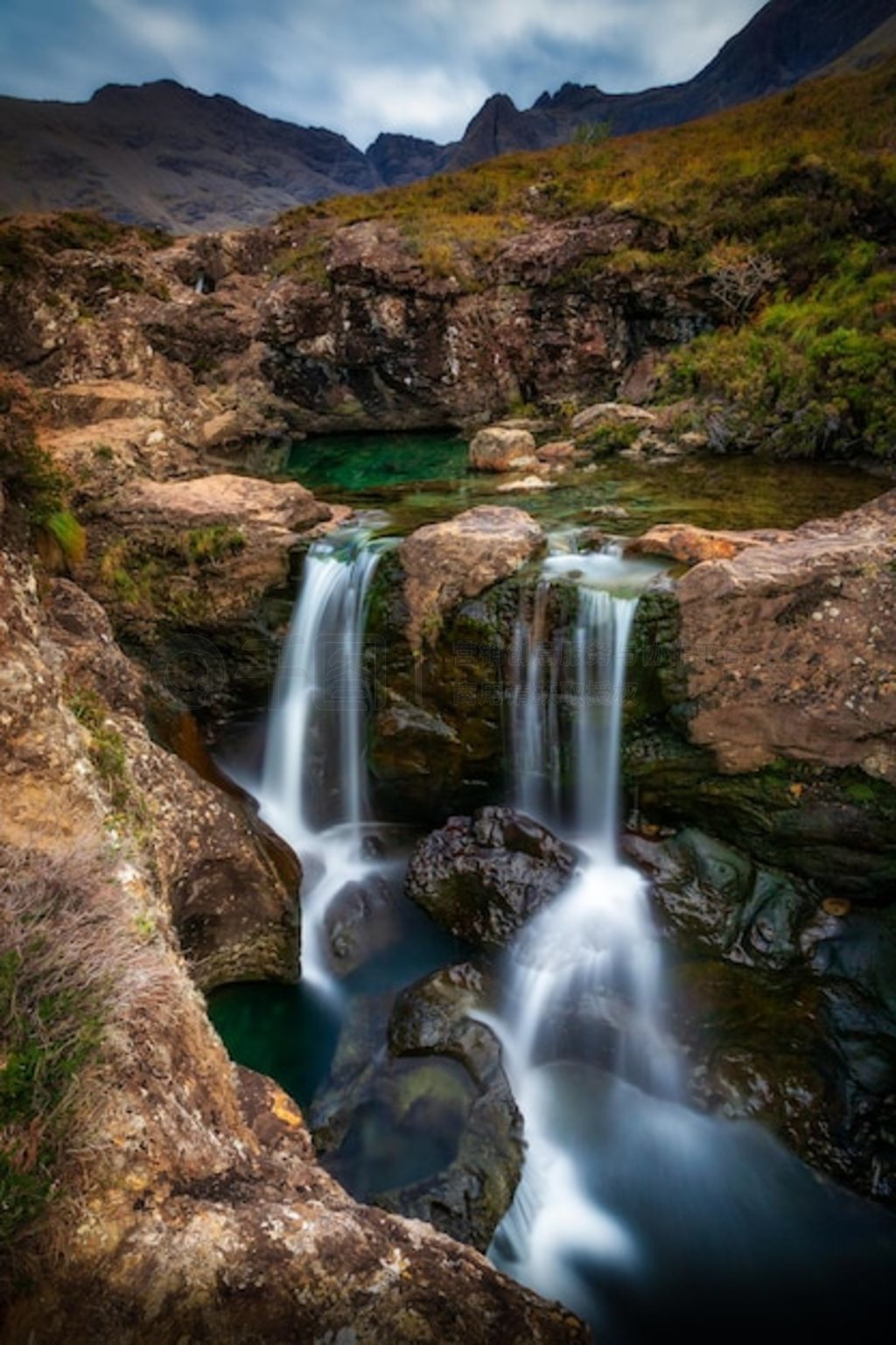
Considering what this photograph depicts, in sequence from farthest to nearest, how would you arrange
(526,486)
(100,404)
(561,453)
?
(100,404)
(561,453)
(526,486)

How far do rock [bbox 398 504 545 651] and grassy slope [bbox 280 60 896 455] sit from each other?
8.57 m

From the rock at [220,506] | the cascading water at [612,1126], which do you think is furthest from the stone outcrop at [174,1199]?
the rock at [220,506]

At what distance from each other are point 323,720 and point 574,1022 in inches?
191

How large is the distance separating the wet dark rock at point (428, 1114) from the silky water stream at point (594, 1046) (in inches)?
13.9

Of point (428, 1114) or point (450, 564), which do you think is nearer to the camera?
point (428, 1114)

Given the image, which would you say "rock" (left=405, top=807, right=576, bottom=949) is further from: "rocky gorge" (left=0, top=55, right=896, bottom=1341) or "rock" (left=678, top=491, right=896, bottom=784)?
"rock" (left=678, top=491, right=896, bottom=784)

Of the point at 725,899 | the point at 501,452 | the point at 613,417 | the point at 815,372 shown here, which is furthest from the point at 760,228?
the point at 725,899

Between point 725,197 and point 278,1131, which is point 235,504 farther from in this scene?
point 725,197

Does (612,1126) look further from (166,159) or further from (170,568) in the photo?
(166,159)

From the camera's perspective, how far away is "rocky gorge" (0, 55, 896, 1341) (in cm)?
241

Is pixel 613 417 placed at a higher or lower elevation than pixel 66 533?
higher

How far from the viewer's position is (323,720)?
28.9ft

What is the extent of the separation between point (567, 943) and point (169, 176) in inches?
5605

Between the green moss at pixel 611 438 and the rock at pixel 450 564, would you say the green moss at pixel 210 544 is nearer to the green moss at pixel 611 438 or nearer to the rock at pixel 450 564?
the rock at pixel 450 564
